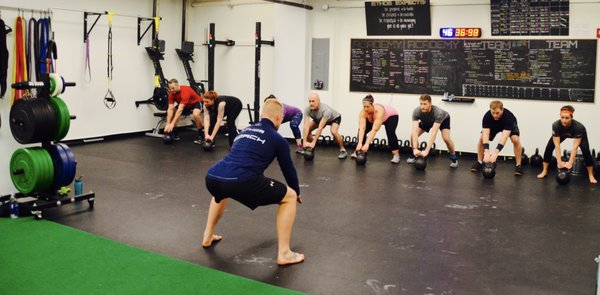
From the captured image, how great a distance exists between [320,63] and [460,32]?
6.85 feet

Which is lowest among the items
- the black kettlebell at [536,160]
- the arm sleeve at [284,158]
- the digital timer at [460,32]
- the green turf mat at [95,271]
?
the green turf mat at [95,271]

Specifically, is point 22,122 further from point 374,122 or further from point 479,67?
point 479,67

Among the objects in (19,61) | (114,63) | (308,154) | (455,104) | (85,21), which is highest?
(85,21)

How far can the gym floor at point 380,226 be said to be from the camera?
3482mm

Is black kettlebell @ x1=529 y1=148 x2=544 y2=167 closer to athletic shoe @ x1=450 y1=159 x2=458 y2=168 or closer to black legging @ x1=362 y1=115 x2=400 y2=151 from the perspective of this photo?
athletic shoe @ x1=450 y1=159 x2=458 y2=168

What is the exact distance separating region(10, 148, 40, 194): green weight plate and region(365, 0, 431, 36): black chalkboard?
530 cm

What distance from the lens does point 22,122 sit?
459cm

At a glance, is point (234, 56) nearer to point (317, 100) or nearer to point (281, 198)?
point (317, 100)

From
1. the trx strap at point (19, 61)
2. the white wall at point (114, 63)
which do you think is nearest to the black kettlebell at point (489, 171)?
the trx strap at point (19, 61)

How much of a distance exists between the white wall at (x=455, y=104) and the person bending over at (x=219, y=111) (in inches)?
65.7

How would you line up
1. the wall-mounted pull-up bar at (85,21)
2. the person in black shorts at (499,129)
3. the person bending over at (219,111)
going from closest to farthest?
the person in black shorts at (499,129) → the person bending over at (219,111) → the wall-mounted pull-up bar at (85,21)

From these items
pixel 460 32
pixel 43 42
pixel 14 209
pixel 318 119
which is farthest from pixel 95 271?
pixel 460 32

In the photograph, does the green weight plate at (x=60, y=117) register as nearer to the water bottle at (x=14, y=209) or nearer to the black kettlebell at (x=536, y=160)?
the water bottle at (x=14, y=209)

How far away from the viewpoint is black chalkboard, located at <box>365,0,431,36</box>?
8.21 m
